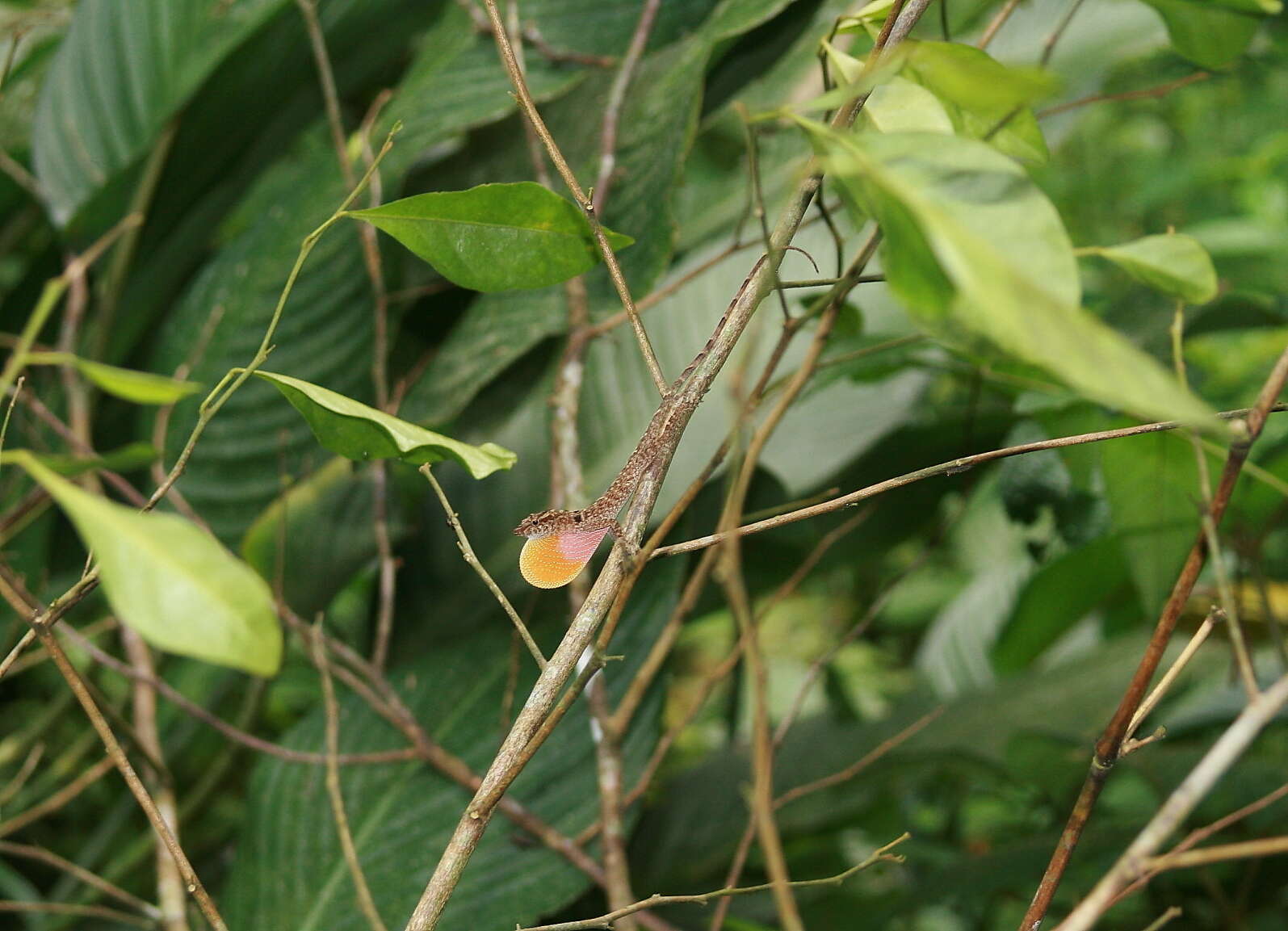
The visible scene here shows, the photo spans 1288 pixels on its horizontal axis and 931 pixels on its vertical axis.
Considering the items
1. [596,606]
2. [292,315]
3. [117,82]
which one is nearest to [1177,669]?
[596,606]

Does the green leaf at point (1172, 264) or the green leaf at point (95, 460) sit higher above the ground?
the green leaf at point (95, 460)

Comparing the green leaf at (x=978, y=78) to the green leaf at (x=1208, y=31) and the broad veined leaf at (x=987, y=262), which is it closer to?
the broad veined leaf at (x=987, y=262)

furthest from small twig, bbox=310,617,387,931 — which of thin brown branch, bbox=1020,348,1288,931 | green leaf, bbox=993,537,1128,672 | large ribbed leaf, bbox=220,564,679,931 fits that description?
green leaf, bbox=993,537,1128,672

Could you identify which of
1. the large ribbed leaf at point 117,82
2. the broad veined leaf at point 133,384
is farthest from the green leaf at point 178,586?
the large ribbed leaf at point 117,82

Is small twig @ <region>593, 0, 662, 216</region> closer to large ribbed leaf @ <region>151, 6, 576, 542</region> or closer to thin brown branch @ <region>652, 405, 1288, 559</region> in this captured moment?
large ribbed leaf @ <region>151, 6, 576, 542</region>

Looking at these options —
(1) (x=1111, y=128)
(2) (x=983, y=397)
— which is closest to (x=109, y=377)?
(2) (x=983, y=397)

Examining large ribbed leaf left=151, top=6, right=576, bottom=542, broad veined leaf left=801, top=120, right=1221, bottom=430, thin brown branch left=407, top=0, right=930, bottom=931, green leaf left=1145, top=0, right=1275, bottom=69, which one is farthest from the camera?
large ribbed leaf left=151, top=6, right=576, bottom=542

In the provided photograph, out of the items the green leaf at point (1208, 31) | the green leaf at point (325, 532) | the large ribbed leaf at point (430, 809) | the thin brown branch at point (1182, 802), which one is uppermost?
the green leaf at point (1208, 31)

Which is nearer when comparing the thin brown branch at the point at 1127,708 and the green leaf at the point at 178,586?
the green leaf at the point at 178,586
